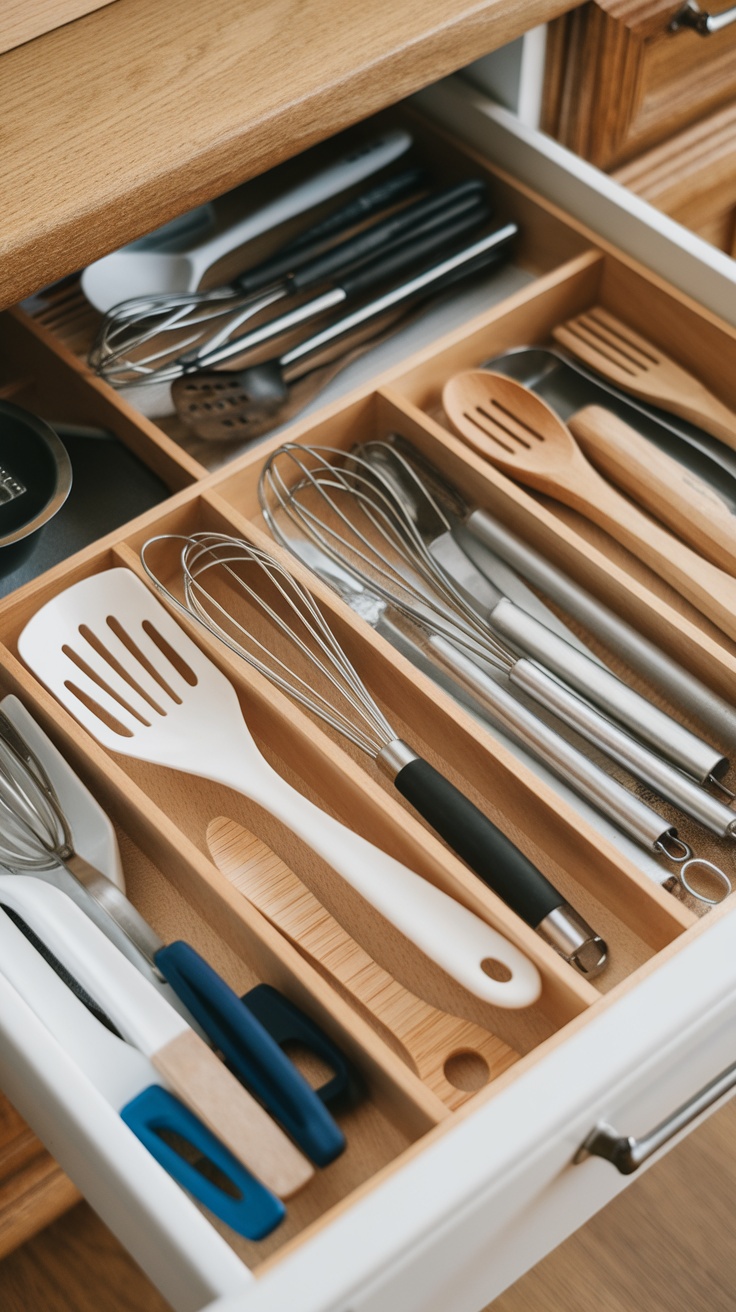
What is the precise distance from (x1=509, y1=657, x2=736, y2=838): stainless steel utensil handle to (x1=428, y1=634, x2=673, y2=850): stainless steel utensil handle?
0.04 ft

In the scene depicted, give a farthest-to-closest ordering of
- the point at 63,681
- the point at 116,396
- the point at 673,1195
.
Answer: the point at 673,1195 < the point at 116,396 < the point at 63,681

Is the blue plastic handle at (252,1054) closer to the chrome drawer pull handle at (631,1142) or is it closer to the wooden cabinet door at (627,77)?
the chrome drawer pull handle at (631,1142)

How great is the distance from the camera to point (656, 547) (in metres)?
0.72

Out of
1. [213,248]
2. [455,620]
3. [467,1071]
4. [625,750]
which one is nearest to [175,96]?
[213,248]

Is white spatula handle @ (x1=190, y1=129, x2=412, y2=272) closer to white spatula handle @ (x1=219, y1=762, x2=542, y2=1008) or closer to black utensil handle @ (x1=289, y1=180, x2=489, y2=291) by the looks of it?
black utensil handle @ (x1=289, y1=180, x2=489, y2=291)

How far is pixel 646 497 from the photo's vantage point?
2.49 feet

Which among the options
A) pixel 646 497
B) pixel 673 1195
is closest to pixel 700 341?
pixel 646 497

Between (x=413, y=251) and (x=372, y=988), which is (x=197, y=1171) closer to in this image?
(x=372, y=988)

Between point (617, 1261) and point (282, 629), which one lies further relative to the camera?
point (617, 1261)

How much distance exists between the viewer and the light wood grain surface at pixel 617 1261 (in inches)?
37.7

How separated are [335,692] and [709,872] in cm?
24

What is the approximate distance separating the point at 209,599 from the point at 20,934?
259mm

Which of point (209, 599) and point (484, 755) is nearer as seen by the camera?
point (484, 755)

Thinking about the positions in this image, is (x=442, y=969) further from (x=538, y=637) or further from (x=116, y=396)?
(x=116, y=396)
